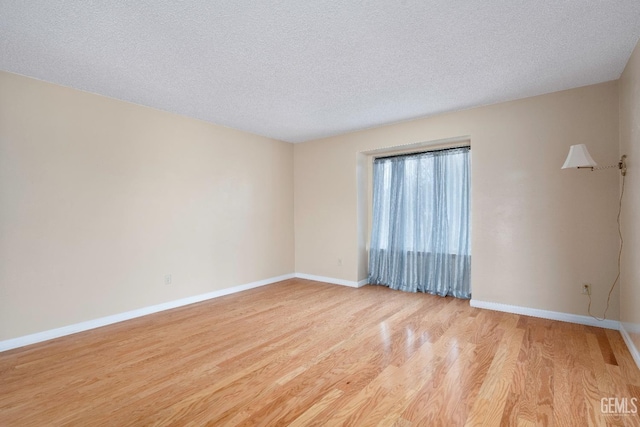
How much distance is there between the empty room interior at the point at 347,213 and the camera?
2068 millimetres

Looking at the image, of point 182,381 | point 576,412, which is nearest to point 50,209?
point 182,381

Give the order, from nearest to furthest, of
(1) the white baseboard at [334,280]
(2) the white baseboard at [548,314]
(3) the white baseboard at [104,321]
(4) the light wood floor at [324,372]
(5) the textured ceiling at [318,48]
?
(4) the light wood floor at [324,372]
(5) the textured ceiling at [318,48]
(3) the white baseboard at [104,321]
(2) the white baseboard at [548,314]
(1) the white baseboard at [334,280]

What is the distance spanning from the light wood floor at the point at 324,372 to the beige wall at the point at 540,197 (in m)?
0.42

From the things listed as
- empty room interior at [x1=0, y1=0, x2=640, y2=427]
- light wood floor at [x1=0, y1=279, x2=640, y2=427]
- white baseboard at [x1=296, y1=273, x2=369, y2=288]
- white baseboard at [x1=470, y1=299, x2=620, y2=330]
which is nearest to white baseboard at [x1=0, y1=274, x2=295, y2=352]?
empty room interior at [x1=0, y1=0, x2=640, y2=427]

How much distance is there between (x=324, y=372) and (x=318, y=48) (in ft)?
8.65

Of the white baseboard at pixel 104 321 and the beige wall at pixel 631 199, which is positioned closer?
the beige wall at pixel 631 199

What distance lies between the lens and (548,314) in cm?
Result: 348

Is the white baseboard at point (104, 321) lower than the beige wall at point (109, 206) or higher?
lower

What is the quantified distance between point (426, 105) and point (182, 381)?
3922mm

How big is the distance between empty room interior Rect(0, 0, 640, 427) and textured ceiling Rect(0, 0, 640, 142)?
0.02 m

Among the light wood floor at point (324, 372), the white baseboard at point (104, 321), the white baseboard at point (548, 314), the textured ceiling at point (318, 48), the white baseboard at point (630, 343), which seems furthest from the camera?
the white baseboard at point (548, 314)

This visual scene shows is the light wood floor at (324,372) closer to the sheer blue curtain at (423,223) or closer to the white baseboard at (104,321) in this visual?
the white baseboard at (104,321)

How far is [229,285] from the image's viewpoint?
4.81 meters

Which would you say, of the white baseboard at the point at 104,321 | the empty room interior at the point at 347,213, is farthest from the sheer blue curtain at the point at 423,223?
the white baseboard at the point at 104,321
